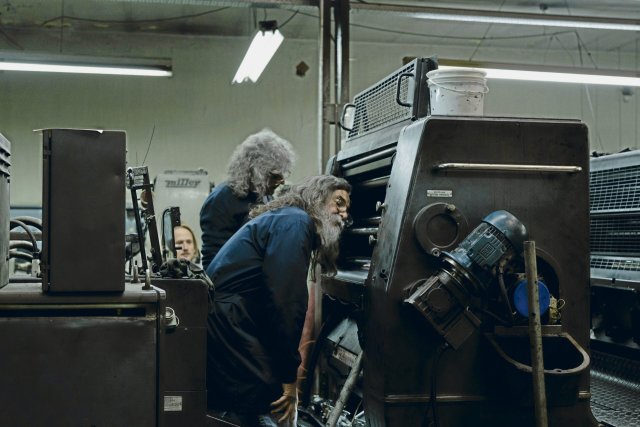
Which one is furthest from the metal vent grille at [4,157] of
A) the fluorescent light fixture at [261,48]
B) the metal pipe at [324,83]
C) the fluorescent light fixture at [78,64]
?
the fluorescent light fixture at [78,64]

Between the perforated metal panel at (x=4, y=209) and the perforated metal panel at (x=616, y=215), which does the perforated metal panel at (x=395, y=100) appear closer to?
the perforated metal panel at (x=616, y=215)

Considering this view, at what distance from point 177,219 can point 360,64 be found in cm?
757

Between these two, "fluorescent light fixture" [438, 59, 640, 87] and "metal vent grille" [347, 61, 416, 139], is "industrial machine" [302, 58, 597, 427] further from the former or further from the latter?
"fluorescent light fixture" [438, 59, 640, 87]

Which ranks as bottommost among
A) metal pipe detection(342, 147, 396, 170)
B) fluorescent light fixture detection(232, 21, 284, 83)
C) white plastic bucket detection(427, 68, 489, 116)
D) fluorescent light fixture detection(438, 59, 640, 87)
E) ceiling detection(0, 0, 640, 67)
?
metal pipe detection(342, 147, 396, 170)

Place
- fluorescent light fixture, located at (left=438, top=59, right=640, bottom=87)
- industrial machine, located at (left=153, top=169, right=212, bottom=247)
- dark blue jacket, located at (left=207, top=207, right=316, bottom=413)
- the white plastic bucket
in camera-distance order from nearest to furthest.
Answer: dark blue jacket, located at (left=207, top=207, right=316, bottom=413) → the white plastic bucket → fluorescent light fixture, located at (left=438, top=59, right=640, bottom=87) → industrial machine, located at (left=153, top=169, right=212, bottom=247)

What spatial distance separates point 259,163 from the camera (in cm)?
376

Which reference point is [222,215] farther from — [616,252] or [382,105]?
[616,252]

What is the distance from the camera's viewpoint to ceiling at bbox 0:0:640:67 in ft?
28.8

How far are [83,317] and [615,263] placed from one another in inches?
105

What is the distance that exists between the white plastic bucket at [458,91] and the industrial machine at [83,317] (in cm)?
139

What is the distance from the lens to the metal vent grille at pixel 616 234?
3.63 metres

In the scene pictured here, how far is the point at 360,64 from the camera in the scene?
10352 millimetres

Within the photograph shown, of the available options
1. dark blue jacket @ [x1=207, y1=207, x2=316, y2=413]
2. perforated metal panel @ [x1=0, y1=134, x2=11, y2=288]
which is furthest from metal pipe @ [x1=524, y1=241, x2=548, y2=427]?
perforated metal panel @ [x1=0, y1=134, x2=11, y2=288]

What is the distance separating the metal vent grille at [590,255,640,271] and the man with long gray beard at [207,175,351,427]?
5.18 feet
